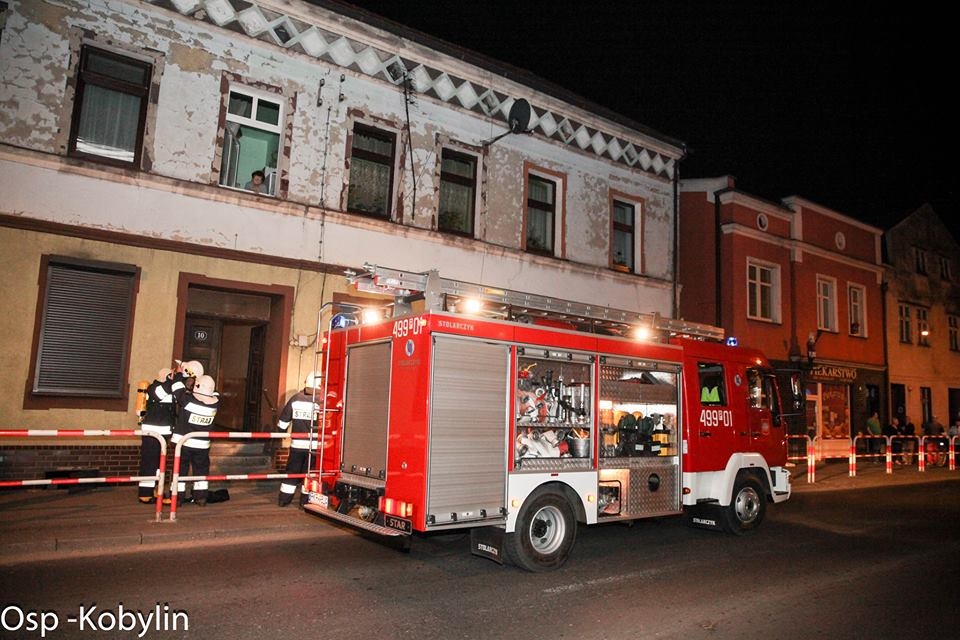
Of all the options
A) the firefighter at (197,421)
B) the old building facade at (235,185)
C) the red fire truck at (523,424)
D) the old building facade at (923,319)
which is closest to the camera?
the red fire truck at (523,424)

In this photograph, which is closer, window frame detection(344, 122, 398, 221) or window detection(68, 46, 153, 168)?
window detection(68, 46, 153, 168)

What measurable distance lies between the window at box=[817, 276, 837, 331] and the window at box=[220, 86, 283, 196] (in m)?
19.1

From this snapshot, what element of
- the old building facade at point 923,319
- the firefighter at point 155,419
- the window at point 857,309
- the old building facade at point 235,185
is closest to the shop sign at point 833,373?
the window at point 857,309

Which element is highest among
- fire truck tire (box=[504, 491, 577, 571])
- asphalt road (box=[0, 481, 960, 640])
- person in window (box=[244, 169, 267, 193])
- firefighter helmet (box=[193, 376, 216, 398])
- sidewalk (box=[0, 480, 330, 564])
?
person in window (box=[244, 169, 267, 193])

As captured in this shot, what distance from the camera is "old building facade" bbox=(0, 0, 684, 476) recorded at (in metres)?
10.1

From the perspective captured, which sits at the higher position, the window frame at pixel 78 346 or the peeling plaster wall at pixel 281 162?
the peeling plaster wall at pixel 281 162

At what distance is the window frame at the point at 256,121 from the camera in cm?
1166

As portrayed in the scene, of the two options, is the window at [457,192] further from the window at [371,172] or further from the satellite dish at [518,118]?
the window at [371,172]

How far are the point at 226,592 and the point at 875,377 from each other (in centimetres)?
2507

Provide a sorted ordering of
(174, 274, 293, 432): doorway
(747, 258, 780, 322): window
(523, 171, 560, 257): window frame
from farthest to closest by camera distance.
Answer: (747, 258, 780, 322): window, (523, 171, 560, 257): window frame, (174, 274, 293, 432): doorway

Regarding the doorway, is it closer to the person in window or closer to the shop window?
the person in window

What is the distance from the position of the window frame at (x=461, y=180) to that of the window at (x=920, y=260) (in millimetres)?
21714

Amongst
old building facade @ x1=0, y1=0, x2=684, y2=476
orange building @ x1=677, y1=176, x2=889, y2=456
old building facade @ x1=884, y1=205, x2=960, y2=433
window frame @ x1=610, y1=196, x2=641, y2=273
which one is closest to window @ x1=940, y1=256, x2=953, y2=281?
old building facade @ x1=884, y1=205, x2=960, y2=433

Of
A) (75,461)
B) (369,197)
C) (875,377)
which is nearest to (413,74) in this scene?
(369,197)
